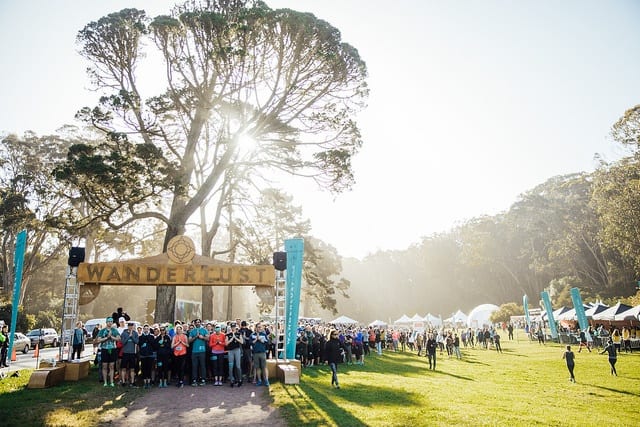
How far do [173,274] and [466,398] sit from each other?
9261 millimetres

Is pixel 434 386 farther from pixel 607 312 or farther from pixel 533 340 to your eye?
pixel 533 340

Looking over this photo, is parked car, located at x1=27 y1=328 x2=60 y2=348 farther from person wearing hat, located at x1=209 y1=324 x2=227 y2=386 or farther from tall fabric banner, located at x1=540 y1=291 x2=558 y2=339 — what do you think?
tall fabric banner, located at x1=540 y1=291 x2=558 y2=339

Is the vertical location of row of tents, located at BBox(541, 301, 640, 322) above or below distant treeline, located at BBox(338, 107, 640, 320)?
below

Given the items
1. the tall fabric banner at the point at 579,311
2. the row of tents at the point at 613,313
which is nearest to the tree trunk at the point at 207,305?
the tall fabric banner at the point at 579,311

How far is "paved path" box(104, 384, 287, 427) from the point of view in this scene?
7.53 m

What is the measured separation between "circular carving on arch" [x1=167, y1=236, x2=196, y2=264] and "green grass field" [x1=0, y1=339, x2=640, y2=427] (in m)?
4.06

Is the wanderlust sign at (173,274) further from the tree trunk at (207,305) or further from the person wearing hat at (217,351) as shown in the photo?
the tree trunk at (207,305)

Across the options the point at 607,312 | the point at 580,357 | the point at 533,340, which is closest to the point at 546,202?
the point at 533,340

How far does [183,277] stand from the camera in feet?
42.1

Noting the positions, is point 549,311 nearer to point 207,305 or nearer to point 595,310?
point 595,310

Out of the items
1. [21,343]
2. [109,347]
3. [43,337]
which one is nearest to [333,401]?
[109,347]

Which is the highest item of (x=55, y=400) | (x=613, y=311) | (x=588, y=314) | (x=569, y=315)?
(x=613, y=311)

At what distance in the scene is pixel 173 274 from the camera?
42.1 ft

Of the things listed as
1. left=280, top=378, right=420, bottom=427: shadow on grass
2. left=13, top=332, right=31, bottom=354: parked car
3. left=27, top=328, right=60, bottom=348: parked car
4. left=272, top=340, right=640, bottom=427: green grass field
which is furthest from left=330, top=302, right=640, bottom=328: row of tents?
left=280, top=378, right=420, bottom=427: shadow on grass
